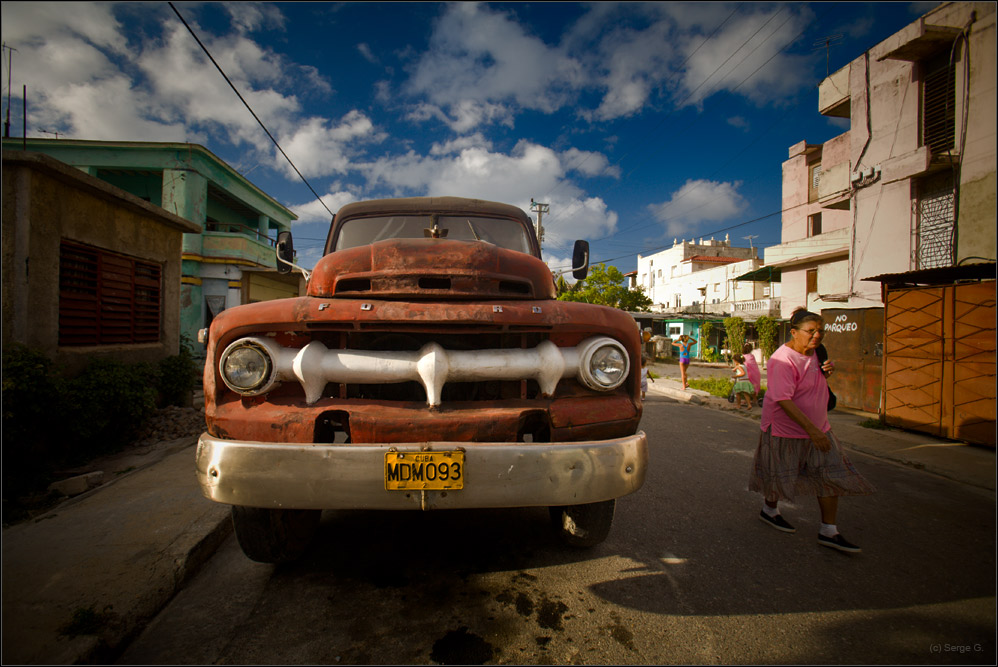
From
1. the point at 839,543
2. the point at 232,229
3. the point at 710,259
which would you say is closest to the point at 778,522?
the point at 839,543

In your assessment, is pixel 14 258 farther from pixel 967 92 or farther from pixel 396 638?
pixel 967 92

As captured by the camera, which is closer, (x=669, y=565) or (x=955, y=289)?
(x=669, y=565)

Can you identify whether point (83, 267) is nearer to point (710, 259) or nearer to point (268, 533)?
point (268, 533)

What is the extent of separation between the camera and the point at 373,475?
1660 mm

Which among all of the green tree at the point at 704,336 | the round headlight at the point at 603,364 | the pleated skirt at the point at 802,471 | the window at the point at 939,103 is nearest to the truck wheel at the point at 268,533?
the round headlight at the point at 603,364

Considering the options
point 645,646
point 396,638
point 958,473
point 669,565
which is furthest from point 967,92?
point 396,638

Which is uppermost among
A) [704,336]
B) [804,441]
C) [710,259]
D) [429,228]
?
[710,259]

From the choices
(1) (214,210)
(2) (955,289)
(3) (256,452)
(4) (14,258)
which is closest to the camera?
(3) (256,452)

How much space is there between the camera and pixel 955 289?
605 centimetres

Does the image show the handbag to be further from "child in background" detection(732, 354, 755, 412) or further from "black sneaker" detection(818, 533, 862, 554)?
"child in background" detection(732, 354, 755, 412)

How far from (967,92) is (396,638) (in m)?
14.0

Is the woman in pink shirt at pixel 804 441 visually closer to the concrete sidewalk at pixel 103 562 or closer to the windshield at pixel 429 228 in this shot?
the windshield at pixel 429 228

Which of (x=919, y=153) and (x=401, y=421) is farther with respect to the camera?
(x=919, y=153)

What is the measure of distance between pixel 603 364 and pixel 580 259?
2074 millimetres
